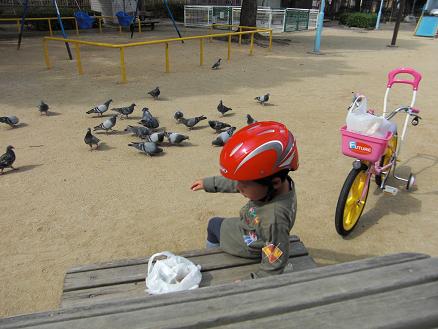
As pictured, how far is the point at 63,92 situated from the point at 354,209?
783 cm

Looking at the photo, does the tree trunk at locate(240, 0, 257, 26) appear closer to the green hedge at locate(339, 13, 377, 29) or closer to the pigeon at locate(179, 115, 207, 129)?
the pigeon at locate(179, 115, 207, 129)

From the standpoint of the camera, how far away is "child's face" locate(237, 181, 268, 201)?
2.03 meters

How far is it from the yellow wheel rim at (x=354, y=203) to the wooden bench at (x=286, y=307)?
245 centimetres

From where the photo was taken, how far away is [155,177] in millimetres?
5043

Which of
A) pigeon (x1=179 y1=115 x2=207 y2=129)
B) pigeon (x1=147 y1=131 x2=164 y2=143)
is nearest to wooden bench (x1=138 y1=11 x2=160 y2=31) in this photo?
pigeon (x1=179 y1=115 x2=207 y2=129)

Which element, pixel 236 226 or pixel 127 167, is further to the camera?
pixel 127 167

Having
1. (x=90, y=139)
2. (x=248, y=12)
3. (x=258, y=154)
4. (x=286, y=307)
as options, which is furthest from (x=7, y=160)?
(x=248, y=12)

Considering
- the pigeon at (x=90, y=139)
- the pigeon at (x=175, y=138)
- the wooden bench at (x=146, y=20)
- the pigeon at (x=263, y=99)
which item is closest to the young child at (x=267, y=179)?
the pigeon at (x=175, y=138)

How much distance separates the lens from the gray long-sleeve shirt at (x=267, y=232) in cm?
199

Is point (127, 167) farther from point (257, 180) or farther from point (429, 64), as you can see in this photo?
point (429, 64)

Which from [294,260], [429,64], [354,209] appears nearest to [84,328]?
[294,260]

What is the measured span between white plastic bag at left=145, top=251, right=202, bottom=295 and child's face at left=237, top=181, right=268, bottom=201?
573 millimetres

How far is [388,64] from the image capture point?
526 inches

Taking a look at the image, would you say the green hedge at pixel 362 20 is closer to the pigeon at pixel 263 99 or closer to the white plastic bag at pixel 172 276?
the pigeon at pixel 263 99
